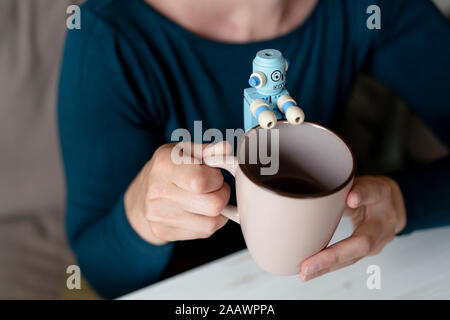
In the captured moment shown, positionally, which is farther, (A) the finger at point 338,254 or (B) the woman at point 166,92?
(B) the woman at point 166,92

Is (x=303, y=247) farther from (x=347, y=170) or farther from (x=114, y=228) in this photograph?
(x=114, y=228)

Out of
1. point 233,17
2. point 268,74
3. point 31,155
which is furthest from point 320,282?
point 31,155

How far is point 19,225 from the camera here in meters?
0.98

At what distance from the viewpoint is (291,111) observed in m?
0.41

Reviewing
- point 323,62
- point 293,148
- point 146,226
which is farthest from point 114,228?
point 323,62

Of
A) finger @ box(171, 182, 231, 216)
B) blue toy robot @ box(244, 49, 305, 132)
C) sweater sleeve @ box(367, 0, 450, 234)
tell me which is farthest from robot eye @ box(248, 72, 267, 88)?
sweater sleeve @ box(367, 0, 450, 234)

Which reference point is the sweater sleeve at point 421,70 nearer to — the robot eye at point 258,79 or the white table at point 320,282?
the white table at point 320,282

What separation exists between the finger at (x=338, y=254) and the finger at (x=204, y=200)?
10cm

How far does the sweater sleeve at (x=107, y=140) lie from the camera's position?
2.14ft

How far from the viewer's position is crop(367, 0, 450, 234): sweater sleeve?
712mm

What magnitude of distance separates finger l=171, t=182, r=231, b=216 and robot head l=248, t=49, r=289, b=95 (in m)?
0.11

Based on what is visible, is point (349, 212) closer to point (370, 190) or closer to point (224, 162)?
point (370, 190)

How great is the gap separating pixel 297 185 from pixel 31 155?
691 mm
